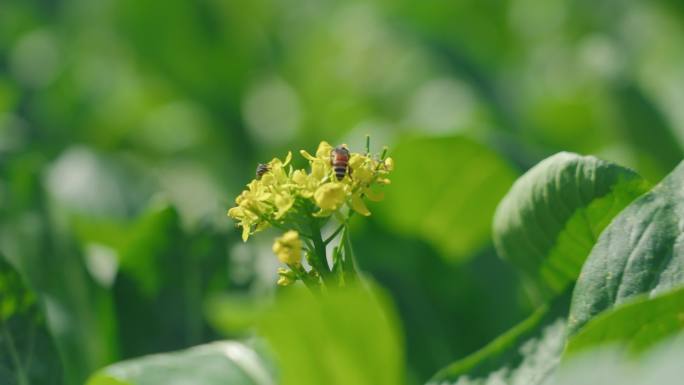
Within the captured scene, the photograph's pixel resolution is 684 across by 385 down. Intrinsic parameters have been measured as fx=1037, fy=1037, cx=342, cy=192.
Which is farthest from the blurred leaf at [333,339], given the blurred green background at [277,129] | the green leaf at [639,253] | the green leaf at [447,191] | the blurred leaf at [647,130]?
the blurred leaf at [647,130]

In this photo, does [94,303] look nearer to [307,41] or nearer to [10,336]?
[10,336]

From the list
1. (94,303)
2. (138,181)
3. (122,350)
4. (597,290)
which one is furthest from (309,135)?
(597,290)

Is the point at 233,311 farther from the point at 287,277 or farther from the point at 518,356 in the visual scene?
the point at 518,356

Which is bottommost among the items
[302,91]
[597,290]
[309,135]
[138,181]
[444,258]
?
[597,290]

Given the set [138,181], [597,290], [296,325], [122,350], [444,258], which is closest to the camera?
[296,325]

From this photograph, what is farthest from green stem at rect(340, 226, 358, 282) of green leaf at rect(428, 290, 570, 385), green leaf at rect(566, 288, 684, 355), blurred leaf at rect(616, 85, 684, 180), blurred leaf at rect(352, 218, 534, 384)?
blurred leaf at rect(616, 85, 684, 180)

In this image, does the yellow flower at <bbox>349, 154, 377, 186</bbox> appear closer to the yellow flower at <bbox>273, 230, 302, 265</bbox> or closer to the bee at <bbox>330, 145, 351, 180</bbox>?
the bee at <bbox>330, 145, 351, 180</bbox>

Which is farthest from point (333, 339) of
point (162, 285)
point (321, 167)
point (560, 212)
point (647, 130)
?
point (647, 130)

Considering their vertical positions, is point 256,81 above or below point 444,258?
above
